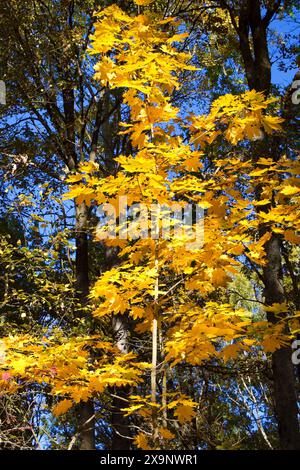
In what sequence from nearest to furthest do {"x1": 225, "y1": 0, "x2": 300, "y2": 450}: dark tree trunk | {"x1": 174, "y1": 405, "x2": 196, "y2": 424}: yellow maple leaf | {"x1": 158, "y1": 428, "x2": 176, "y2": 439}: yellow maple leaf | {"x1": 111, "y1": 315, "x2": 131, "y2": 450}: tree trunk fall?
1. {"x1": 158, "y1": 428, "x2": 176, "y2": 439}: yellow maple leaf
2. {"x1": 174, "y1": 405, "x2": 196, "y2": 424}: yellow maple leaf
3. {"x1": 225, "y1": 0, "x2": 300, "y2": 450}: dark tree trunk
4. {"x1": 111, "y1": 315, "x2": 131, "y2": 450}: tree trunk

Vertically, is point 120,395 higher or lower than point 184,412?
higher

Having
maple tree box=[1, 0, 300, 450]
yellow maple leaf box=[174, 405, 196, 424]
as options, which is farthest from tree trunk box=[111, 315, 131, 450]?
yellow maple leaf box=[174, 405, 196, 424]

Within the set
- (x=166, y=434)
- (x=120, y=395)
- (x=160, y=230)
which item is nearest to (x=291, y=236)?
(x=160, y=230)

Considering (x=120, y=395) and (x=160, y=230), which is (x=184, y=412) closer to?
(x=160, y=230)

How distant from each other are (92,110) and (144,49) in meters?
7.90

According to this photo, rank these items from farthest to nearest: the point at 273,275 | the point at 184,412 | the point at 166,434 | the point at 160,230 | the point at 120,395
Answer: the point at 120,395
the point at 273,275
the point at 160,230
the point at 184,412
the point at 166,434

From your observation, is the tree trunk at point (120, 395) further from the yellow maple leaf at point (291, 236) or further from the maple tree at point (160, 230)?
the yellow maple leaf at point (291, 236)

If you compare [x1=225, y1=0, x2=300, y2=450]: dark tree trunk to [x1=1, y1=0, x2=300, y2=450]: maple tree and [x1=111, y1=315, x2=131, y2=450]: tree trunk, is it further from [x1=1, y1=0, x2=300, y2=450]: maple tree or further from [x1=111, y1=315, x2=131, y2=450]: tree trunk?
[x1=111, y1=315, x2=131, y2=450]: tree trunk

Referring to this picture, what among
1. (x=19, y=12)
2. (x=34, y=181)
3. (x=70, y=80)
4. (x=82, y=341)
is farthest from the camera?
(x=34, y=181)

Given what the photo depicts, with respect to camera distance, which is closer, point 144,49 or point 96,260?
point 144,49

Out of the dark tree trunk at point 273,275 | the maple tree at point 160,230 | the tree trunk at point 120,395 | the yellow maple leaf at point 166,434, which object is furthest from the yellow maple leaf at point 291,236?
the tree trunk at point 120,395

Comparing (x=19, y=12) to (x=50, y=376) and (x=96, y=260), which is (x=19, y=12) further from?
(x=50, y=376)

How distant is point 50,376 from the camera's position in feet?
12.8

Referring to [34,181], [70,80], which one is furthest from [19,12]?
[34,181]
